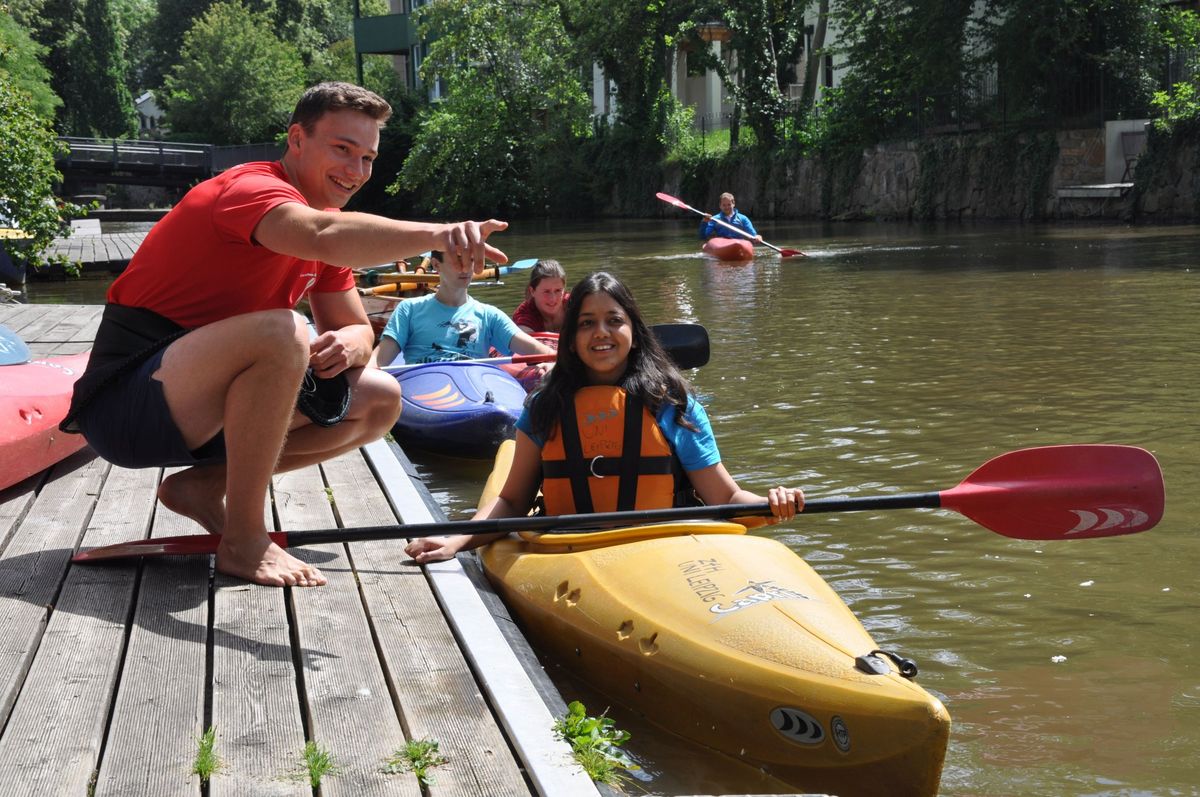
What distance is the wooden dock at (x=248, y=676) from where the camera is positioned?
2.46 metres

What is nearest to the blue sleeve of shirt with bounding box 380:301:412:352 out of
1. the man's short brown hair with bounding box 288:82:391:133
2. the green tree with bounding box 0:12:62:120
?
the man's short brown hair with bounding box 288:82:391:133

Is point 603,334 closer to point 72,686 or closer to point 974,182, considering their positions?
point 72,686

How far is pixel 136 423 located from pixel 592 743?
4.82 feet

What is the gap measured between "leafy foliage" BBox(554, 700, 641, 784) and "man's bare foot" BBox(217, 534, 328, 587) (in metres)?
1.04

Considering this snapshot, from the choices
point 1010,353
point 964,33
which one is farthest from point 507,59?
point 1010,353

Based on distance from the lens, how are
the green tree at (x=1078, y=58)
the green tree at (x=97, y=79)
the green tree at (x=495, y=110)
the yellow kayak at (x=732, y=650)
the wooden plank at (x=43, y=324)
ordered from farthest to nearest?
the green tree at (x=97, y=79) → the green tree at (x=495, y=110) → the green tree at (x=1078, y=58) → the wooden plank at (x=43, y=324) → the yellow kayak at (x=732, y=650)

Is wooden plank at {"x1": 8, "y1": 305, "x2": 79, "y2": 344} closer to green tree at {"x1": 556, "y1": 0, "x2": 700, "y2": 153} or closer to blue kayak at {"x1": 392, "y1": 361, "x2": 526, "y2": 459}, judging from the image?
blue kayak at {"x1": 392, "y1": 361, "x2": 526, "y2": 459}

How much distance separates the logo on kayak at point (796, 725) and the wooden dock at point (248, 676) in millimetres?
565

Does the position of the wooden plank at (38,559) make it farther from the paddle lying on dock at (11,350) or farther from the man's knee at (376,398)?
the man's knee at (376,398)

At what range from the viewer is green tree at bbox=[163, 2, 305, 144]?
185 ft

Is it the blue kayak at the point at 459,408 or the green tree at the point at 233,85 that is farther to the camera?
the green tree at the point at 233,85

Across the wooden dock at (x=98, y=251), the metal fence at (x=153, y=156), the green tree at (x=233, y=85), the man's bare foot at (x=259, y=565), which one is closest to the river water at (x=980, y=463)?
the man's bare foot at (x=259, y=565)

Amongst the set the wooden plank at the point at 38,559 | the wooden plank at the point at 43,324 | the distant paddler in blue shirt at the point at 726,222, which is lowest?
the wooden plank at the point at 38,559

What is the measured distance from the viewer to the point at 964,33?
86.4 ft
